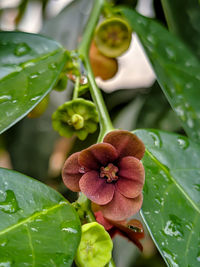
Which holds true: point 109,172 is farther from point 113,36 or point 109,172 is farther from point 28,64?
point 113,36

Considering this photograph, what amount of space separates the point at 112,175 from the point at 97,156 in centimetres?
5

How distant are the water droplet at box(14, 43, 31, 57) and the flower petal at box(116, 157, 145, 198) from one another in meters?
0.29

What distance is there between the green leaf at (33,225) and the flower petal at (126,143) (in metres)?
0.12

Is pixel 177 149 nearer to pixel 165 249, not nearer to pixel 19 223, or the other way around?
pixel 165 249

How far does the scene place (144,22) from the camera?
1.02m

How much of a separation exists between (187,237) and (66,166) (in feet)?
0.69

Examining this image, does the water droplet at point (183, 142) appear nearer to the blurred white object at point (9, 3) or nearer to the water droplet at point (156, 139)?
the water droplet at point (156, 139)

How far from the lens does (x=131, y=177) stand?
26.2 inches

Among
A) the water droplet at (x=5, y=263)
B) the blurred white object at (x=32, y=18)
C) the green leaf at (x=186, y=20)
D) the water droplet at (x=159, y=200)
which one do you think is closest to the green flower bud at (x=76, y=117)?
the water droplet at (x=159, y=200)

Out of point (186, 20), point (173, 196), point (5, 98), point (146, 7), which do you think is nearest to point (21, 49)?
point (5, 98)

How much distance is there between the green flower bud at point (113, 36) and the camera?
3.65 feet

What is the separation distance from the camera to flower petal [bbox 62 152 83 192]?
26.5 inches

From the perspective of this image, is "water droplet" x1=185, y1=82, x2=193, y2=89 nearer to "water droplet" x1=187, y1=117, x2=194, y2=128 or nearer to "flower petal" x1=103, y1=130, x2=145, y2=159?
"water droplet" x1=187, y1=117, x2=194, y2=128

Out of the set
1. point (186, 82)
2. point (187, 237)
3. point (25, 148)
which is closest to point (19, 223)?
point (187, 237)
